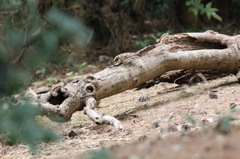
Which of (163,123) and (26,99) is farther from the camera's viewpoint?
(163,123)

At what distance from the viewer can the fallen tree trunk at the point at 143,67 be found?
11.6 feet

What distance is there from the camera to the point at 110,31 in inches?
315

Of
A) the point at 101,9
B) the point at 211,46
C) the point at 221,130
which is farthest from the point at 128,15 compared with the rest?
the point at 221,130

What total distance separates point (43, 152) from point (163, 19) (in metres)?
6.94

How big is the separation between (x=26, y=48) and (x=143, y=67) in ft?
8.78

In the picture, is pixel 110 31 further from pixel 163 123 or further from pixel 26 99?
pixel 26 99

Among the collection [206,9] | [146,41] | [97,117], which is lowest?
[97,117]

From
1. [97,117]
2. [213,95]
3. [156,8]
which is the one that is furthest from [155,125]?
[156,8]

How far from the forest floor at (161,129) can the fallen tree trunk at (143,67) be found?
0.20 metres

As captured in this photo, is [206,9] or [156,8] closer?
[206,9]

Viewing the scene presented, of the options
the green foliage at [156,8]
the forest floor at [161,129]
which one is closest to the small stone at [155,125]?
the forest floor at [161,129]

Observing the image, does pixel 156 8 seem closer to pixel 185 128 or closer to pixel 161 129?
pixel 161 129

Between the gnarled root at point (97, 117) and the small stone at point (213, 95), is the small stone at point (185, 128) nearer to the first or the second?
the gnarled root at point (97, 117)

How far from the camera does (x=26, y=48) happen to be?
1402 millimetres
